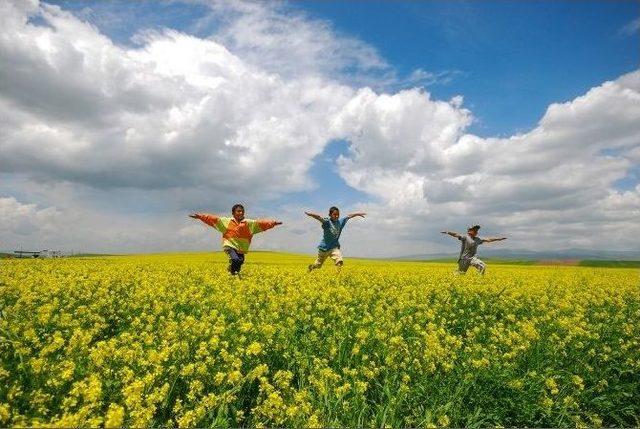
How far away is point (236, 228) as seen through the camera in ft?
48.6

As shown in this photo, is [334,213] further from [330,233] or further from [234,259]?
[234,259]

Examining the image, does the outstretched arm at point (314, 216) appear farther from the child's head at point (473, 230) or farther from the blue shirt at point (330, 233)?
the child's head at point (473, 230)

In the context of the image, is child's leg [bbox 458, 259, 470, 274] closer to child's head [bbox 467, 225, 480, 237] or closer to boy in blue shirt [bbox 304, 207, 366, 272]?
child's head [bbox 467, 225, 480, 237]

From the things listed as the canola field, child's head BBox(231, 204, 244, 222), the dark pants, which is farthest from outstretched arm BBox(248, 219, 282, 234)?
the canola field

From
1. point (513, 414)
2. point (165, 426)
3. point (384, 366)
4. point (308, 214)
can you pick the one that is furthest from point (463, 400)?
point (308, 214)

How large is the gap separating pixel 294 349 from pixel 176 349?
1.48 meters

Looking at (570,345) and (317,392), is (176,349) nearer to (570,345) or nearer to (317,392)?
(317,392)

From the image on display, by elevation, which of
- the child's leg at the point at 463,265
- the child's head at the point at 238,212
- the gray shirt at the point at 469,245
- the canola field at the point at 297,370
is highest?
the child's head at the point at 238,212

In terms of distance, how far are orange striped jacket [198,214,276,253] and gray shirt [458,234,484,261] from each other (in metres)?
7.24

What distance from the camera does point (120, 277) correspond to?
501 inches

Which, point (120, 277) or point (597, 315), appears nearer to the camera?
point (597, 315)

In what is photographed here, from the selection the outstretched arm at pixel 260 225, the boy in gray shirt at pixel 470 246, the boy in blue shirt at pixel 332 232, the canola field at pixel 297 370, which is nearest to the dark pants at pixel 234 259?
the outstretched arm at pixel 260 225

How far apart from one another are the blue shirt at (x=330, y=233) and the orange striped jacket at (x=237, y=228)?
2059 millimetres

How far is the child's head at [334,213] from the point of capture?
16.2 metres
